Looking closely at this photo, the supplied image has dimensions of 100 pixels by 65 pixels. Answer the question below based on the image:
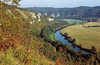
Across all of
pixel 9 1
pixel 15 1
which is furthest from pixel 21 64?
pixel 9 1

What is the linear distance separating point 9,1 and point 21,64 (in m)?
18.2

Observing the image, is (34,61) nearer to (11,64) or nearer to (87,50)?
(11,64)

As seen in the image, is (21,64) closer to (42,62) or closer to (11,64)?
(11,64)

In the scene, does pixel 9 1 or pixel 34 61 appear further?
pixel 9 1

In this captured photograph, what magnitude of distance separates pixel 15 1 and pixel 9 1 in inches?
75.1

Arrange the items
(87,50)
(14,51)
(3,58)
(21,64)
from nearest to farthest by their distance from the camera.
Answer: (3,58), (21,64), (14,51), (87,50)

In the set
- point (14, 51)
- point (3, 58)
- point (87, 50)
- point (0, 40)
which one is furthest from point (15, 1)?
point (87, 50)

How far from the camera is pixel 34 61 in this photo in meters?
10.3

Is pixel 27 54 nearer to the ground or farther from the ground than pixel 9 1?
nearer to the ground

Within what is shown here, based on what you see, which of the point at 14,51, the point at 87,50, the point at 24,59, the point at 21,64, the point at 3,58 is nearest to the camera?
the point at 3,58

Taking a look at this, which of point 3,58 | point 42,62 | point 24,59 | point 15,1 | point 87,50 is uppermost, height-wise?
point 15,1

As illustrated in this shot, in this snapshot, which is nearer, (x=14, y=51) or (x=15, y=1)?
(x=14, y=51)

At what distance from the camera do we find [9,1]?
23094 millimetres

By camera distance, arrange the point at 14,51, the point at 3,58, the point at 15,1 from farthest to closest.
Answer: the point at 15,1 < the point at 14,51 < the point at 3,58
